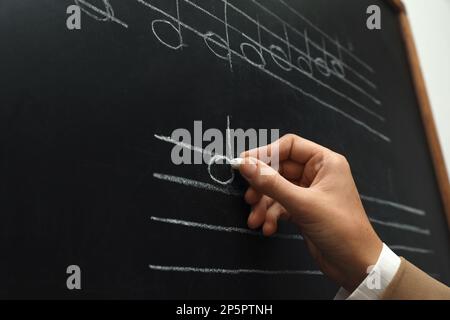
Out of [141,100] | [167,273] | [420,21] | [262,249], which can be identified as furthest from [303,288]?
[420,21]

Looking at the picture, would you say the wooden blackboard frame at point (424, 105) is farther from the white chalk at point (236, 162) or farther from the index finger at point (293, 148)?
the white chalk at point (236, 162)

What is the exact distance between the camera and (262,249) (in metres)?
0.73

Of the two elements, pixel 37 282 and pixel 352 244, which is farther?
pixel 352 244

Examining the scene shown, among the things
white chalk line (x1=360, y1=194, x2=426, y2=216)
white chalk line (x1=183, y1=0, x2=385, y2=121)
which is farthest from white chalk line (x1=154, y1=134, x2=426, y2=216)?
white chalk line (x1=183, y1=0, x2=385, y2=121)

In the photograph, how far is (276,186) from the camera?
0.66 meters

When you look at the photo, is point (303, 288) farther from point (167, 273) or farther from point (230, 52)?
point (230, 52)

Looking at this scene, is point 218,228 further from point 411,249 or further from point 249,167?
point 411,249

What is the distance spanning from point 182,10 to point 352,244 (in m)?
0.45

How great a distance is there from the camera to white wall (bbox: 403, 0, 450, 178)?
153cm

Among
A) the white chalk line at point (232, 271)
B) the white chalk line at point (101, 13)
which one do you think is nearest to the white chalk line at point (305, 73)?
the white chalk line at point (101, 13)

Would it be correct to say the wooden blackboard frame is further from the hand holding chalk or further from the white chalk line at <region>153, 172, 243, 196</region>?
the white chalk line at <region>153, 172, 243, 196</region>

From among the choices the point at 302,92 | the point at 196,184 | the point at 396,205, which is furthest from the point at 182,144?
the point at 396,205

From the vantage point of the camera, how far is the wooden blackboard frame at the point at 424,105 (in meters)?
1.31

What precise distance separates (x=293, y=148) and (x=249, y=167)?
0.43ft
